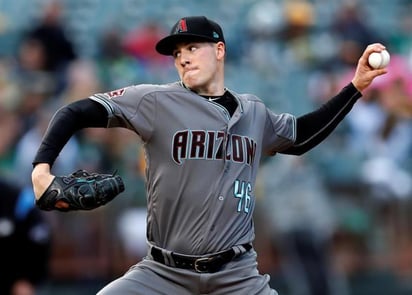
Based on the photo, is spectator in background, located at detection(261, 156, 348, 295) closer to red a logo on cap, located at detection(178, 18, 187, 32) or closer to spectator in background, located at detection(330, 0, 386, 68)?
spectator in background, located at detection(330, 0, 386, 68)

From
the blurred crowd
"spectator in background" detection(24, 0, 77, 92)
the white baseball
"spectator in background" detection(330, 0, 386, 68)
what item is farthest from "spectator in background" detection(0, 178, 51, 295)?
"spectator in background" detection(330, 0, 386, 68)

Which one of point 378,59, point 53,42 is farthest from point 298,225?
point 378,59

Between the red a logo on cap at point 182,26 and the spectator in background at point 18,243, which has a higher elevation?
the red a logo on cap at point 182,26

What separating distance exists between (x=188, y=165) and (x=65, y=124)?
2.07 feet

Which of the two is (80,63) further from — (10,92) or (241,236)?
(241,236)

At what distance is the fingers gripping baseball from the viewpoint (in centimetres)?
506

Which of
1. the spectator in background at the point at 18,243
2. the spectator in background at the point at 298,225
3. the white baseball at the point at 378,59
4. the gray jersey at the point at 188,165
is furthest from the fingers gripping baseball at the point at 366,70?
the spectator in background at the point at 298,225

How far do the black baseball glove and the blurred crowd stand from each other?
3369 millimetres

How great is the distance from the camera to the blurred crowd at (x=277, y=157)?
8.88 metres

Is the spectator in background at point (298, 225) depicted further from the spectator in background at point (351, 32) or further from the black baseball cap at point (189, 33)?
the black baseball cap at point (189, 33)

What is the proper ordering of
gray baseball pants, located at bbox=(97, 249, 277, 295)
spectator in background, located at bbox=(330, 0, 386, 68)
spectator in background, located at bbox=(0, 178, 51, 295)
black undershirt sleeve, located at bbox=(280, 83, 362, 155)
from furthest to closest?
spectator in background, located at bbox=(330, 0, 386, 68) → spectator in background, located at bbox=(0, 178, 51, 295) → black undershirt sleeve, located at bbox=(280, 83, 362, 155) → gray baseball pants, located at bbox=(97, 249, 277, 295)

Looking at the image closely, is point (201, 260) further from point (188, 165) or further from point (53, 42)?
point (53, 42)

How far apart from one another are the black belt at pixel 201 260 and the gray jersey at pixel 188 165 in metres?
0.03

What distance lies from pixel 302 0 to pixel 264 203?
3601 mm
